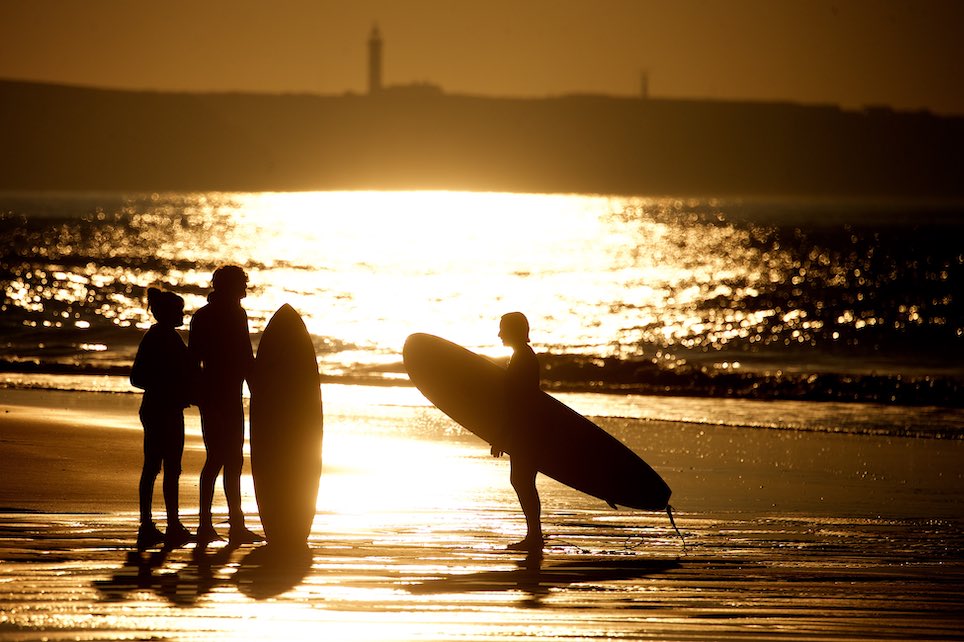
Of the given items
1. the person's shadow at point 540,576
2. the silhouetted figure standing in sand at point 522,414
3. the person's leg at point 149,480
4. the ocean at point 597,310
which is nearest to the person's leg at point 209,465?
the person's leg at point 149,480

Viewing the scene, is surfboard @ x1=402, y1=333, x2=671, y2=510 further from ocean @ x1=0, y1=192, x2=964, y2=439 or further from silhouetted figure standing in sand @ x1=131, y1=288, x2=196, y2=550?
ocean @ x1=0, y1=192, x2=964, y2=439

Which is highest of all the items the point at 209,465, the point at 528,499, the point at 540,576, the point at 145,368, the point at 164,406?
the point at 145,368

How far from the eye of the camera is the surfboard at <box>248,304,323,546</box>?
8.58 m

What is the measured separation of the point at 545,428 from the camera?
9.85 metres

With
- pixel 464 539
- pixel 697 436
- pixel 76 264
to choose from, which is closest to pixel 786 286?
pixel 76 264

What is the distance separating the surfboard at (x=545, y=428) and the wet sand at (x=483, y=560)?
0.24 m

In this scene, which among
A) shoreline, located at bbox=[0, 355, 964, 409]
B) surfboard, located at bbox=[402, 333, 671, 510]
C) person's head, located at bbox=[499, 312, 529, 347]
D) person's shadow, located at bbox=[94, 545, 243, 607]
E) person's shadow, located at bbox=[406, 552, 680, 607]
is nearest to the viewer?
person's shadow, located at bbox=[94, 545, 243, 607]

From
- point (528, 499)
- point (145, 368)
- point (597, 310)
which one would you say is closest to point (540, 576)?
point (528, 499)

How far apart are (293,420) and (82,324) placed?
3194cm

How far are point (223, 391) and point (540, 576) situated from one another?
2.33 m

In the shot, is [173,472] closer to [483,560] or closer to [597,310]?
[483,560]

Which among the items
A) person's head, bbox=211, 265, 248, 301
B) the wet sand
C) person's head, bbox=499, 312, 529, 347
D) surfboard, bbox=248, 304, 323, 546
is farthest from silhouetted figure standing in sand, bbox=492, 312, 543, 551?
person's head, bbox=211, 265, 248, 301

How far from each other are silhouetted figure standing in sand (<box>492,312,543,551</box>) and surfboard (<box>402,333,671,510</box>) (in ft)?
0.12

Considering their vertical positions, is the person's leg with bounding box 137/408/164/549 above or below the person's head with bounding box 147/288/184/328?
below
